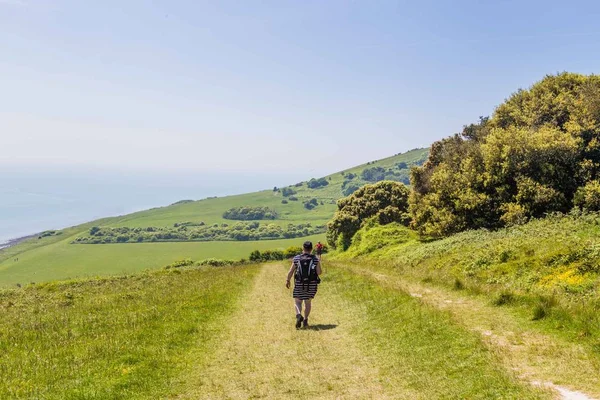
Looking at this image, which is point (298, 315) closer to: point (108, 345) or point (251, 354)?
point (251, 354)

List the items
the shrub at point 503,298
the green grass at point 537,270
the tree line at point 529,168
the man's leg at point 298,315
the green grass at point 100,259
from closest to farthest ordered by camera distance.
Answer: the green grass at point 537,270 < the shrub at point 503,298 < the man's leg at point 298,315 < the tree line at point 529,168 < the green grass at point 100,259

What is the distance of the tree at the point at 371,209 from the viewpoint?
2438 inches

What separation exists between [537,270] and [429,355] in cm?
986

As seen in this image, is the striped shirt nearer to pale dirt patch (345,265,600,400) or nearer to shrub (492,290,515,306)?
pale dirt patch (345,265,600,400)

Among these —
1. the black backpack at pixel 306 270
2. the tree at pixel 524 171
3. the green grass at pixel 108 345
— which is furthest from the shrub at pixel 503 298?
the tree at pixel 524 171

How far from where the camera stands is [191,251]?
186 meters

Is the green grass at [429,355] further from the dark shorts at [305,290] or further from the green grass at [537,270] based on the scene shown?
the green grass at [537,270]

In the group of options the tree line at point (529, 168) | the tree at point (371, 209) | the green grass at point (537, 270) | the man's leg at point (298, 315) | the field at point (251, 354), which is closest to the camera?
the field at point (251, 354)

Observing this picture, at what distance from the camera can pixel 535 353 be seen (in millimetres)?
9344

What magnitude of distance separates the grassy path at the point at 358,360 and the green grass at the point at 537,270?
2642 millimetres

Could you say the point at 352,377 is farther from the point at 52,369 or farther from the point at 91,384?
the point at 52,369

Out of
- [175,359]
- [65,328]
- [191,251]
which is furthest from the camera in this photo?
[191,251]

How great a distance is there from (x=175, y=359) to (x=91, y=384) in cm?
253

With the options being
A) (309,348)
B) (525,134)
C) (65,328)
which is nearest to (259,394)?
(309,348)
